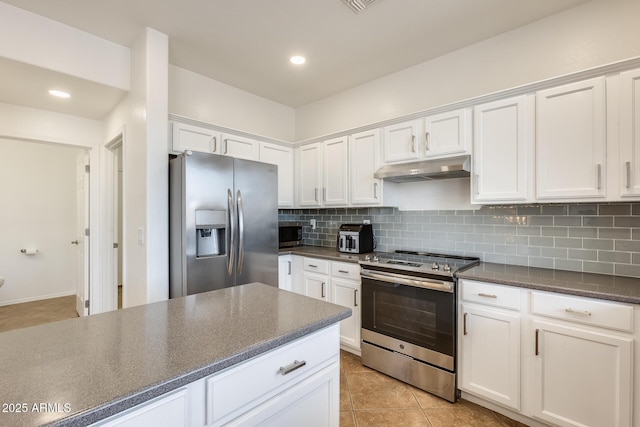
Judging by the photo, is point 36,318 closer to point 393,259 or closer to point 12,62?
point 12,62

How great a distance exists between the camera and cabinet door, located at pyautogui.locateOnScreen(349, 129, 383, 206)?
2.98 metres

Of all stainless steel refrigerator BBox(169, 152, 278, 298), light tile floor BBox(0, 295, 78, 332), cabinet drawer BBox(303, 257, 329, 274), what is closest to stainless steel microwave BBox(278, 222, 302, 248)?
cabinet drawer BBox(303, 257, 329, 274)

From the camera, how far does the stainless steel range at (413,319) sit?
2137 mm

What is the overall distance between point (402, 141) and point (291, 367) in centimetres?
227

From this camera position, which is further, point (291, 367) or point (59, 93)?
point (59, 93)

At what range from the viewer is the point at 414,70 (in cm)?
301

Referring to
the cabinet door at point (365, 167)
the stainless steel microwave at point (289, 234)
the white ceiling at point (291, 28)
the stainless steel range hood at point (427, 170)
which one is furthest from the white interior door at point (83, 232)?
the stainless steel range hood at point (427, 170)

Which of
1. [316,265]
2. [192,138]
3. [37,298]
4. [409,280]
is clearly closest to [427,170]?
[409,280]

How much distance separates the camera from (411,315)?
7.59ft

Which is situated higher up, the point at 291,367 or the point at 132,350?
the point at 132,350

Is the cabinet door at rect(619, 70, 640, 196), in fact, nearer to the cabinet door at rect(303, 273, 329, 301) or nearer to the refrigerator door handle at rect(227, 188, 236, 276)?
the cabinet door at rect(303, 273, 329, 301)

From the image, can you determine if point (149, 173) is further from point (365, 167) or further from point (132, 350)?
point (365, 167)

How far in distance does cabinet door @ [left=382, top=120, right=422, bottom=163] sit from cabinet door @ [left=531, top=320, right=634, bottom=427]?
159 cm

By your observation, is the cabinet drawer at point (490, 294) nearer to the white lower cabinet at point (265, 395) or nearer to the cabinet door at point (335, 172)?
the white lower cabinet at point (265, 395)
